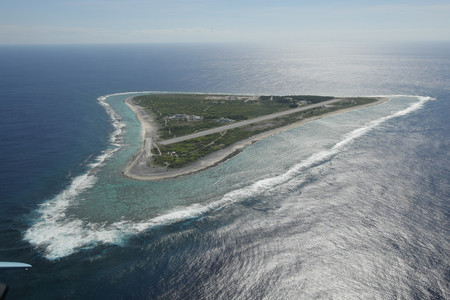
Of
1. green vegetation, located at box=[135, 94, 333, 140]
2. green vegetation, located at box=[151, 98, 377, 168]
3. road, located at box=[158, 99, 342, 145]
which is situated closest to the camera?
green vegetation, located at box=[151, 98, 377, 168]

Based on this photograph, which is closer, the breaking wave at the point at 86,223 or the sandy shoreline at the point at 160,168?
the breaking wave at the point at 86,223

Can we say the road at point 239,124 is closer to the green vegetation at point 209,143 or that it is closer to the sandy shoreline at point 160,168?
the green vegetation at point 209,143

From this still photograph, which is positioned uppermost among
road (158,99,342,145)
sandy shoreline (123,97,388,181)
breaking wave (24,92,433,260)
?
road (158,99,342,145)

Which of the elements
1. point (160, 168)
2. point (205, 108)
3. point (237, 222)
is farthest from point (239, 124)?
point (237, 222)

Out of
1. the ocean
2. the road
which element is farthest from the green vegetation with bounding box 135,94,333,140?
the ocean

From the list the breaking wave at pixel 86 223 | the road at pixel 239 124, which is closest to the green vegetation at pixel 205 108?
the road at pixel 239 124

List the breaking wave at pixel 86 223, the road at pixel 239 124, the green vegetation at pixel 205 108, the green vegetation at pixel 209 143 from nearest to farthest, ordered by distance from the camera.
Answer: the breaking wave at pixel 86 223, the green vegetation at pixel 209 143, the road at pixel 239 124, the green vegetation at pixel 205 108

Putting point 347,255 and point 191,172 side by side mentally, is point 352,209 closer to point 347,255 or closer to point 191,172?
point 347,255

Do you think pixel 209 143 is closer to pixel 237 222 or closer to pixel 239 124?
pixel 239 124

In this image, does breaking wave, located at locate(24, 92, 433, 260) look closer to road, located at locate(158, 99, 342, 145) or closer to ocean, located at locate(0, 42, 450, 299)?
ocean, located at locate(0, 42, 450, 299)
